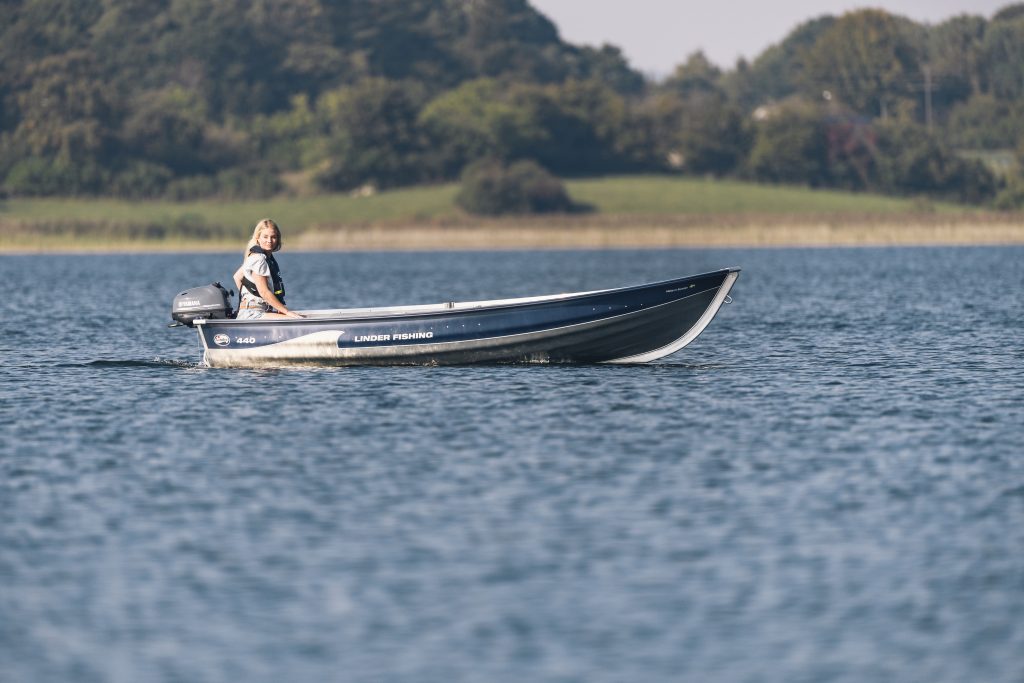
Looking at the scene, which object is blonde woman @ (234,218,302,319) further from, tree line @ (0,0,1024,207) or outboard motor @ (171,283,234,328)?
tree line @ (0,0,1024,207)

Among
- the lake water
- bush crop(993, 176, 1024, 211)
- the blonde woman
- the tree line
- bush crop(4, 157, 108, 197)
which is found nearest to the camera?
the lake water

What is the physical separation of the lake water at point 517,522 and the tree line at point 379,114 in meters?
110

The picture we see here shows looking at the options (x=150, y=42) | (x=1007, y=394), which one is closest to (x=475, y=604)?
(x=1007, y=394)

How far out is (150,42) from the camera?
161750 mm

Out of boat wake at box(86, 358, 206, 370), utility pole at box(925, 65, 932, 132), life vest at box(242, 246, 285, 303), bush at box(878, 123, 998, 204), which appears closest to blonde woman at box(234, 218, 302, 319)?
life vest at box(242, 246, 285, 303)

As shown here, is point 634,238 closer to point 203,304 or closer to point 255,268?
point 203,304

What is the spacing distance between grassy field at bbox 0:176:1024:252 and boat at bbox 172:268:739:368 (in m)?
64.5

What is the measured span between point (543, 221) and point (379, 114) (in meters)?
25.1

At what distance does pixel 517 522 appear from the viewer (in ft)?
49.7

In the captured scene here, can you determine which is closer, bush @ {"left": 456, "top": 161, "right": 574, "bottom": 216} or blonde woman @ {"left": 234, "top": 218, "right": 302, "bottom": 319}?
blonde woman @ {"left": 234, "top": 218, "right": 302, "bottom": 319}

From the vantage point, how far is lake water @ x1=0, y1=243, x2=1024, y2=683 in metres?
11.4

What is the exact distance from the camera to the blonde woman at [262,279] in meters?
26.1

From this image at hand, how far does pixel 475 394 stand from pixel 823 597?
12.3 metres

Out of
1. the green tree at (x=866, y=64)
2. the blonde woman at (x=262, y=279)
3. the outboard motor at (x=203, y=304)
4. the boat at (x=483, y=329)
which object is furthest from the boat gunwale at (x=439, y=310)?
the green tree at (x=866, y=64)
